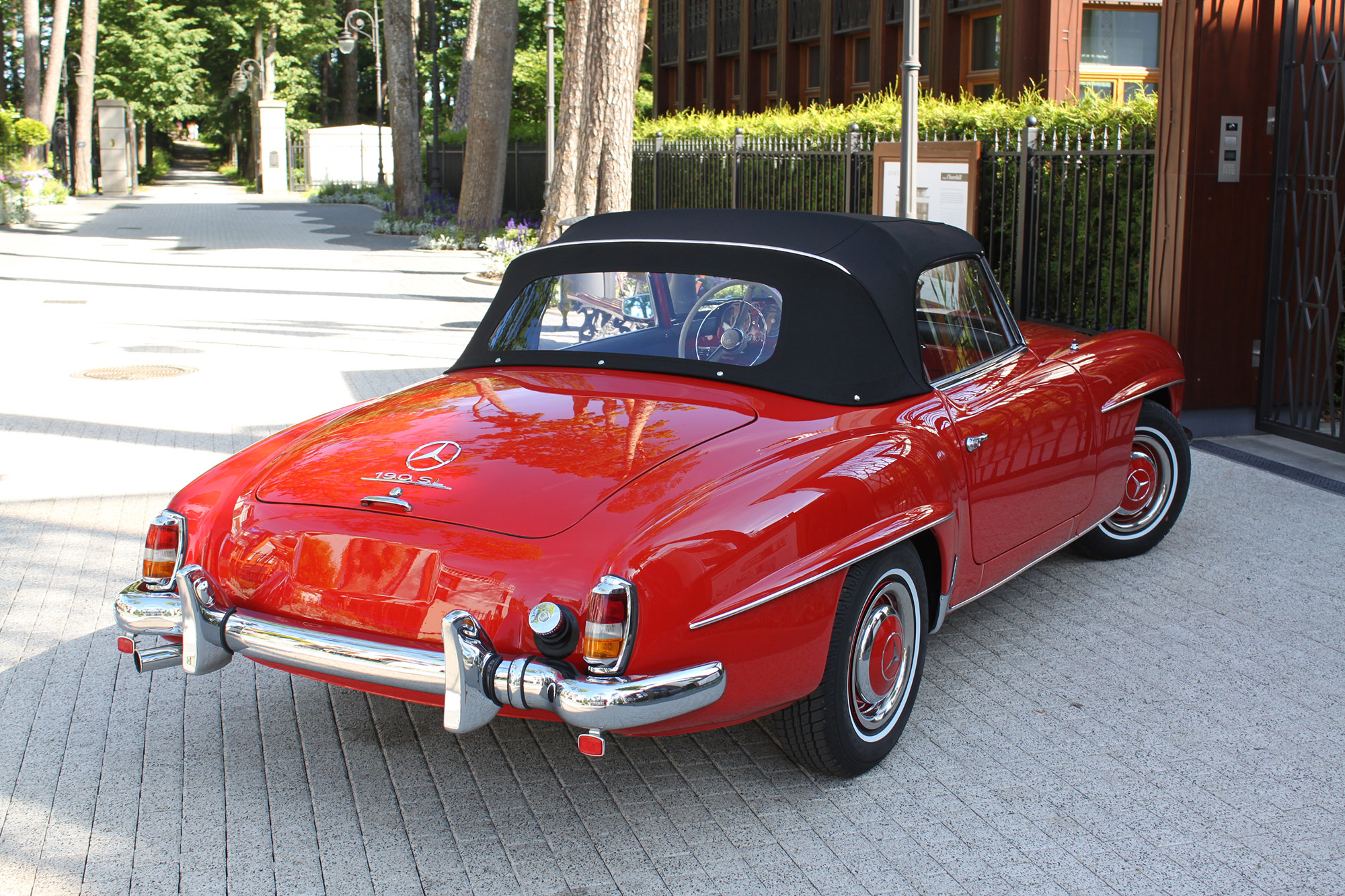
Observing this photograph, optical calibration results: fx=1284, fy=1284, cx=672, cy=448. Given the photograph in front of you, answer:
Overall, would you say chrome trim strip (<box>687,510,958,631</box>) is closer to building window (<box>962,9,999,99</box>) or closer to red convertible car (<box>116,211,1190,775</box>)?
red convertible car (<box>116,211,1190,775</box>)

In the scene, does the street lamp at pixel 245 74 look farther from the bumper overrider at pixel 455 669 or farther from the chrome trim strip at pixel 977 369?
the bumper overrider at pixel 455 669

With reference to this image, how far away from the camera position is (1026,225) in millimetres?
10078

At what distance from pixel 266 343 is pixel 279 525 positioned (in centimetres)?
976

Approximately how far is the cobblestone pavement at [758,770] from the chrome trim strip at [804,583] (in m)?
0.67

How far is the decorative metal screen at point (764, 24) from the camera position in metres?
29.5

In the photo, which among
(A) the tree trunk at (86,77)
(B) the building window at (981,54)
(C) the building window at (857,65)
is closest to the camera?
(B) the building window at (981,54)

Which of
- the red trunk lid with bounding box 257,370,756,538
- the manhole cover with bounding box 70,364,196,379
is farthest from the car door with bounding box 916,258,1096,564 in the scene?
the manhole cover with bounding box 70,364,196,379

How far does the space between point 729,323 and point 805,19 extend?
2534 centimetres

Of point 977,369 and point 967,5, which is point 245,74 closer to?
point 967,5

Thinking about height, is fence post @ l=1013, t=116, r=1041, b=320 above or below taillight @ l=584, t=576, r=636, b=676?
above

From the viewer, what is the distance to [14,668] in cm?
461

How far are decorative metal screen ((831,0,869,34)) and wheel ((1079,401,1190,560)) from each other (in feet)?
68.2

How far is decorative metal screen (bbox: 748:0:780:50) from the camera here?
2950 centimetres

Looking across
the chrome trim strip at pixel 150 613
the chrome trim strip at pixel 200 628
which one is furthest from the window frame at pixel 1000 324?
the chrome trim strip at pixel 150 613
